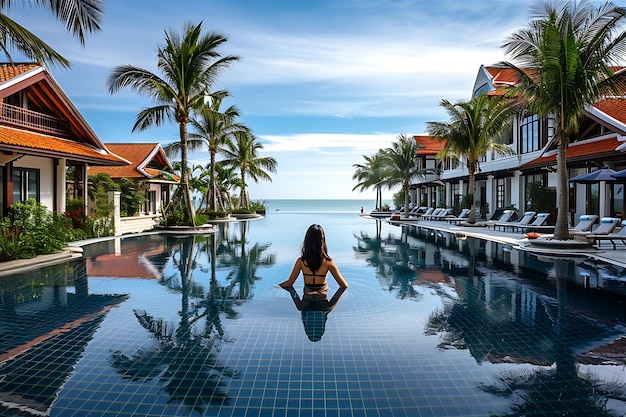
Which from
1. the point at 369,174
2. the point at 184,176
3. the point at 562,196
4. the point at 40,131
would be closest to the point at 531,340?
the point at 562,196

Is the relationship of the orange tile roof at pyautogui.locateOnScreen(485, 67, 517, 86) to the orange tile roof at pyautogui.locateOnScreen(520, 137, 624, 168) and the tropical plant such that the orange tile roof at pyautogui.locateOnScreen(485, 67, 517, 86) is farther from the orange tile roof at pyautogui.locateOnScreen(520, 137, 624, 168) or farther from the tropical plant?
the tropical plant

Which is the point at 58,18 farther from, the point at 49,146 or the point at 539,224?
the point at 539,224

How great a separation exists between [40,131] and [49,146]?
1849 mm

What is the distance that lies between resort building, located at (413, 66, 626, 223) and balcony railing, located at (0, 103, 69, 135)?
718 inches

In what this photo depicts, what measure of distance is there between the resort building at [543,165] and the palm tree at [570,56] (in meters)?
2.10

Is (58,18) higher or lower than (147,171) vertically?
higher

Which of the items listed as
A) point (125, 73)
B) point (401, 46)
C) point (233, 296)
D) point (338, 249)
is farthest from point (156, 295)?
point (125, 73)

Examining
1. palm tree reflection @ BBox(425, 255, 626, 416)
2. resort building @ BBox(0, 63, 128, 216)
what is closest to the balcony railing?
resort building @ BBox(0, 63, 128, 216)

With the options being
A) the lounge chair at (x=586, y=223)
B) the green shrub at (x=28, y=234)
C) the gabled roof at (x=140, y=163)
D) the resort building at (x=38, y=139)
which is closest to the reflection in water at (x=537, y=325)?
the lounge chair at (x=586, y=223)

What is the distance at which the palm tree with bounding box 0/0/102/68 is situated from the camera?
8805 millimetres

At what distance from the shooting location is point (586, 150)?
1800 cm

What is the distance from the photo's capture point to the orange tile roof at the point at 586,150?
16.5 meters

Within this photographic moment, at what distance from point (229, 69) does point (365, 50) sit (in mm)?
7338

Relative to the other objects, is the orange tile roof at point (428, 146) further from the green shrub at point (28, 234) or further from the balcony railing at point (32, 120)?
the green shrub at point (28, 234)
